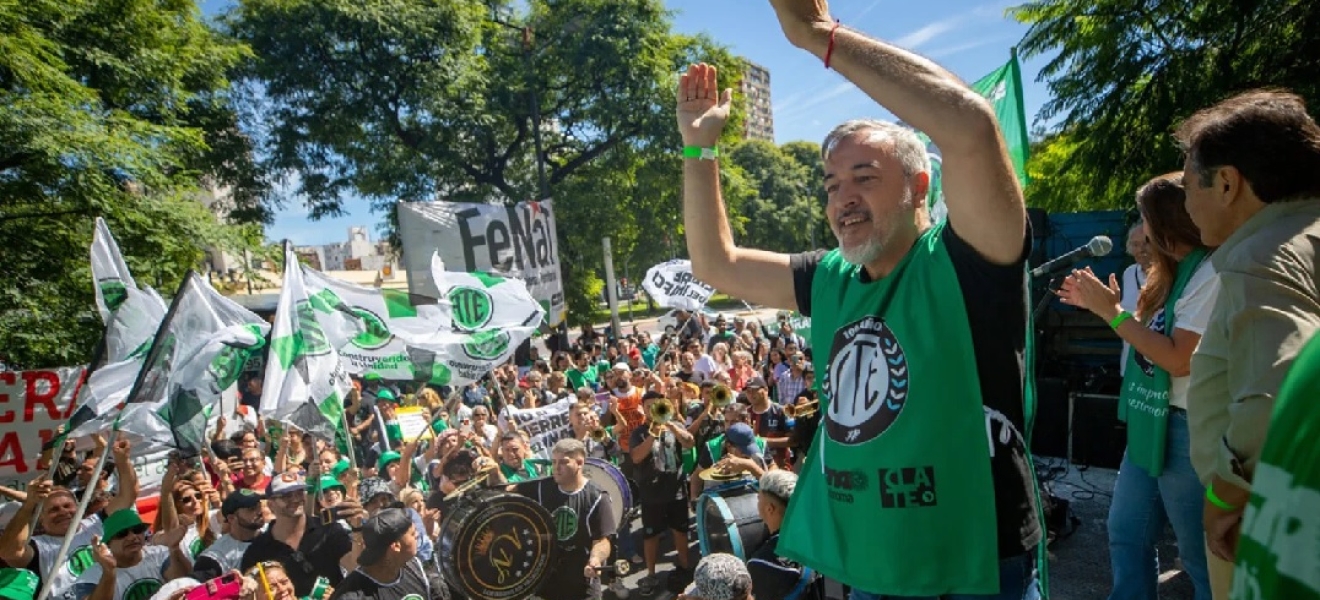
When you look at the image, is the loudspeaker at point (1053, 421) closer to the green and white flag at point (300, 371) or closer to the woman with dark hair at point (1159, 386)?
the woman with dark hair at point (1159, 386)

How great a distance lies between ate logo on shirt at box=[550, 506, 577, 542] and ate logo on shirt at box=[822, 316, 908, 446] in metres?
4.19

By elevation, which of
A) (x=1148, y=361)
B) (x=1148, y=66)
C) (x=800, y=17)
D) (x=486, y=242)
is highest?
(x=1148, y=66)

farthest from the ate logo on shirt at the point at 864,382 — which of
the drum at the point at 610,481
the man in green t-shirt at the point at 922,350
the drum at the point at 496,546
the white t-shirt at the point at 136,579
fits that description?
the drum at the point at 610,481

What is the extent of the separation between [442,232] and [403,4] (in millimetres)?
10394

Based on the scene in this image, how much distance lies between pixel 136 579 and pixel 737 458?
4018mm

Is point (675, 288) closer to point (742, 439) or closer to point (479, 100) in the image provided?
point (742, 439)

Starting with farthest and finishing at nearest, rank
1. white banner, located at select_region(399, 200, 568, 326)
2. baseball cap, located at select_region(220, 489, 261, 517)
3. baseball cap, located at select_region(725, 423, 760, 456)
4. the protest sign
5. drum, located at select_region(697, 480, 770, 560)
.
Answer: white banner, located at select_region(399, 200, 568, 326), the protest sign, baseball cap, located at select_region(725, 423, 760, 456), baseball cap, located at select_region(220, 489, 261, 517), drum, located at select_region(697, 480, 770, 560)

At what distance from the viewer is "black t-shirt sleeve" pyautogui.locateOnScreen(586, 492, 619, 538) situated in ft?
19.0

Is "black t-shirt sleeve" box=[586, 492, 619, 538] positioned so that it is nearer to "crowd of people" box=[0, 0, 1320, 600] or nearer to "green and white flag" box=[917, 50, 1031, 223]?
"crowd of people" box=[0, 0, 1320, 600]

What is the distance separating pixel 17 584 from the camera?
13.4ft

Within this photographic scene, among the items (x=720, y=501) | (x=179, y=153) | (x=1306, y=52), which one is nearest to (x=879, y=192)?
(x=720, y=501)

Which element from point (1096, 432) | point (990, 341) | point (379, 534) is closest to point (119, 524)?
point (379, 534)

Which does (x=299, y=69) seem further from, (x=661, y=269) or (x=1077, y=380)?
(x=1077, y=380)

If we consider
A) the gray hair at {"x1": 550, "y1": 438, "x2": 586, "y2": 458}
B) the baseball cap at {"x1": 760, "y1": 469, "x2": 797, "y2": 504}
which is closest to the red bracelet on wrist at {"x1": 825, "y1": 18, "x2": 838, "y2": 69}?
the baseball cap at {"x1": 760, "y1": 469, "x2": 797, "y2": 504}
